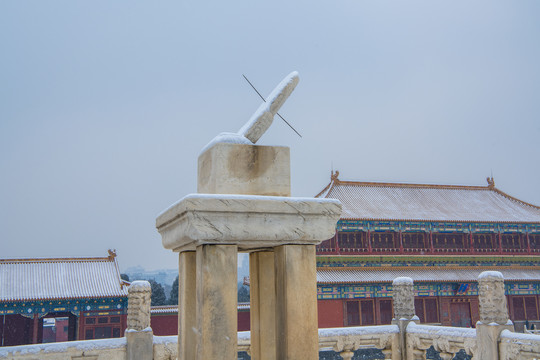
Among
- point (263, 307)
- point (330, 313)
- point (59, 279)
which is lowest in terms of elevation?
point (330, 313)

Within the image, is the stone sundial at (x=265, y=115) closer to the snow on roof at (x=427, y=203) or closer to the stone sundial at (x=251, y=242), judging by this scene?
the stone sundial at (x=251, y=242)

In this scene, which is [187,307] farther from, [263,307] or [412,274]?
[412,274]

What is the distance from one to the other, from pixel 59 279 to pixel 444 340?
18.0 m

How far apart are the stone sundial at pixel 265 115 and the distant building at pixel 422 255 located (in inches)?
773

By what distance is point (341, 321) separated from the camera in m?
23.1

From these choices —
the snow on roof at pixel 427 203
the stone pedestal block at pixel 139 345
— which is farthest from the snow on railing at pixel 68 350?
the snow on roof at pixel 427 203

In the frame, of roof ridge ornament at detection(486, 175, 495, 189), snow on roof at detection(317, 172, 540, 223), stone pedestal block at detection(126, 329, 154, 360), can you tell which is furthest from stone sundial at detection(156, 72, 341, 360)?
roof ridge ornament at detection(486, 175, 495, 189)

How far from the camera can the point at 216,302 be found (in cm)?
298

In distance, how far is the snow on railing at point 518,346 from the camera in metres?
7.38

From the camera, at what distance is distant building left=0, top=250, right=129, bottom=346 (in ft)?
67.9

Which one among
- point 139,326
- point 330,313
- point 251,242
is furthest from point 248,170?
point 330,313

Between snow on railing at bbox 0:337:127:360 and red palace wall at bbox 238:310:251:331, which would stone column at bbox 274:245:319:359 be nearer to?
snow on railing at bbox 0:337:127:360

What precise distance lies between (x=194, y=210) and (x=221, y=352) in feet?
2.72

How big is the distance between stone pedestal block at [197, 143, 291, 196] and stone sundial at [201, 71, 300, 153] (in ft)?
0.32
